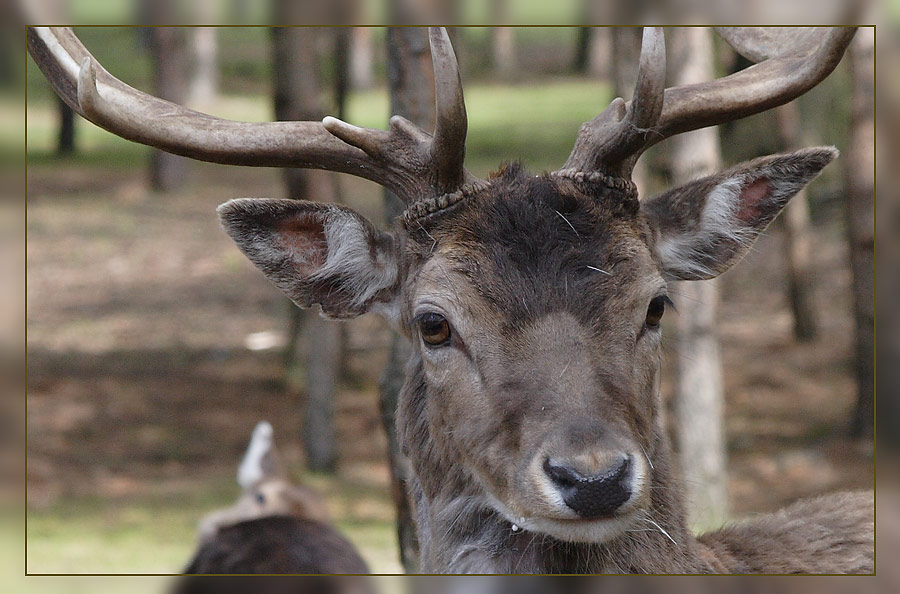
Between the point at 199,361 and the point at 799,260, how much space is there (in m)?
7.91

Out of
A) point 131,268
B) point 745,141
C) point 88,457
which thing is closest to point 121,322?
point 131,268

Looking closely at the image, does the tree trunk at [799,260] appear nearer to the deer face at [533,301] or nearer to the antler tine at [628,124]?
the deer face at [533,301]

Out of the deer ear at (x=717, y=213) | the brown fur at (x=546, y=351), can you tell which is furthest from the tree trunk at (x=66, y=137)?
the deer ear at (x=717, y=213)

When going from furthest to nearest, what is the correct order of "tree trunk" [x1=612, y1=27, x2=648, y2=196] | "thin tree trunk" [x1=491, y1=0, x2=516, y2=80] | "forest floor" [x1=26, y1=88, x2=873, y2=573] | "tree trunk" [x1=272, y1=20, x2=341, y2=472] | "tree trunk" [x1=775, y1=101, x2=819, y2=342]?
"tree trunk" [x1=775, y1=101, x2=819, y2=342]
"forest floor" [x1=26, y1=88, x2=873, y2=573]
"thin tree trunk" [x1=491, y1=0, x2=516, y2=80]
"tree trunk" [x1=272, y1=20, x2=341, y2=472]
"tree trunk" [x1=612, y1=27, x2=648, y2=196]

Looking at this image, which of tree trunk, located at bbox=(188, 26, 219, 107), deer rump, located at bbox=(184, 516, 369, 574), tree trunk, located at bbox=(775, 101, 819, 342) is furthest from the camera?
tree trunk, located at bbox=(188, 26, 219, 107)

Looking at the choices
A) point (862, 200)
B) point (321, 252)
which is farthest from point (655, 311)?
point (862, 200)

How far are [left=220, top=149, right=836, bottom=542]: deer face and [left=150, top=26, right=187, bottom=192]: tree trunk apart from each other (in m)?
12.3

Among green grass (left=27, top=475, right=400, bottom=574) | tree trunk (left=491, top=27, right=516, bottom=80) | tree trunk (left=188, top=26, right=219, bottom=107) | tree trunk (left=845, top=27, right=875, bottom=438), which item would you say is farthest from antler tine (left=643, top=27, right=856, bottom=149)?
tree trunk (left=188, top=26, right=219, bottom=107)

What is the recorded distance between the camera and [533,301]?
11.0 ft

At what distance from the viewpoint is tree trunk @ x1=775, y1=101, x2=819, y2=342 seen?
12.3m

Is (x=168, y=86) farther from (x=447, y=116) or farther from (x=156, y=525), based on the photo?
(x=447, y=116)

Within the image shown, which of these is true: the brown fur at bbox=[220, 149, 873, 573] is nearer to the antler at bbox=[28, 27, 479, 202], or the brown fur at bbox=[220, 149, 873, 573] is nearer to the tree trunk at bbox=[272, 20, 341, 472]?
the antler at bbox=[28, 27, 479, 202]

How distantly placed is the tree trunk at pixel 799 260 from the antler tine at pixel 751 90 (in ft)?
26.7

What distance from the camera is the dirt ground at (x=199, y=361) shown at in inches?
442
